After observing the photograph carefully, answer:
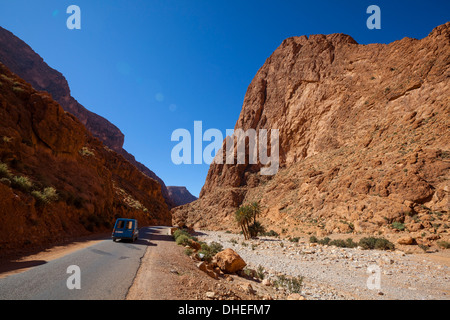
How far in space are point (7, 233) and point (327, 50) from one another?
247 feet

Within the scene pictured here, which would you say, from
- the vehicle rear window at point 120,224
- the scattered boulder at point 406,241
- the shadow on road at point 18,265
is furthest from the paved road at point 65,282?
the scattered boulder at point 406,241

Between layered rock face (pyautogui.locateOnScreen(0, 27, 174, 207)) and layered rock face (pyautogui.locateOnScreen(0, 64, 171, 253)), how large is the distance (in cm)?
8878

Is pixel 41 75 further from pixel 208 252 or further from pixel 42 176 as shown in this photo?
pixel 208 252

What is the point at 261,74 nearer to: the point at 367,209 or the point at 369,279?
the point at 367,209

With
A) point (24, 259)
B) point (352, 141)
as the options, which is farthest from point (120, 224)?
point (352, 141)

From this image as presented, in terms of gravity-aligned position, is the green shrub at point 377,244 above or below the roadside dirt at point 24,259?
below

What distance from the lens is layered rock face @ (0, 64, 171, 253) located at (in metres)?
9.89

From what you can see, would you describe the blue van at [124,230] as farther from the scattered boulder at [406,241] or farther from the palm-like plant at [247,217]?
the scattered boulder at [406,241]

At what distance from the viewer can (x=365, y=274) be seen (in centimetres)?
1212

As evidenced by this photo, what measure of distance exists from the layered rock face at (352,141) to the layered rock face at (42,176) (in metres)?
27.2

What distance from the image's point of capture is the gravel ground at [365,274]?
29.9ft

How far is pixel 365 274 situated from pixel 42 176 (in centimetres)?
2279

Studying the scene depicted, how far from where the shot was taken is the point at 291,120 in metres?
62.9
